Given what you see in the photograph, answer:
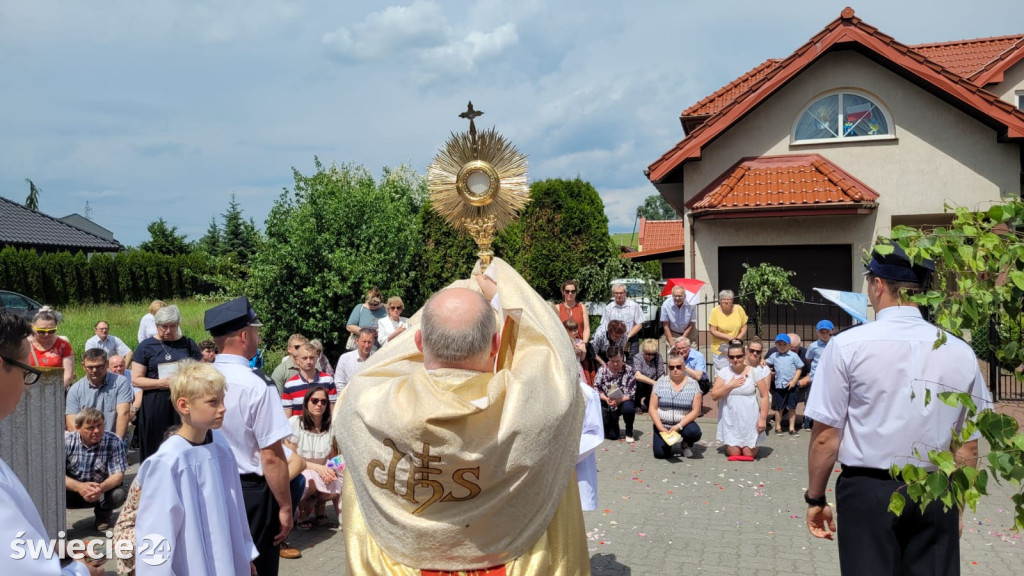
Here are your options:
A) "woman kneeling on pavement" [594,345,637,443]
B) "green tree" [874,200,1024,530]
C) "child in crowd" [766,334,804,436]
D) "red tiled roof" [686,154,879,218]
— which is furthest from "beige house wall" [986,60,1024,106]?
"green tree" [874,200,1024,530]

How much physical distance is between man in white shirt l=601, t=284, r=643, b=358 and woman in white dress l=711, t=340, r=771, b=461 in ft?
8.63

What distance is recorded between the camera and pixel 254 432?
4062 mm

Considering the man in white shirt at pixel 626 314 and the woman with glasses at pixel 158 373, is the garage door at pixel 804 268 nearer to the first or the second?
the man in white shirt at pixel 626 314

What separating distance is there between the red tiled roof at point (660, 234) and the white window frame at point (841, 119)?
26.9 metres

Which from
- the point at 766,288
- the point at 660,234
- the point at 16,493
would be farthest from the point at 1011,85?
the point at 660,234

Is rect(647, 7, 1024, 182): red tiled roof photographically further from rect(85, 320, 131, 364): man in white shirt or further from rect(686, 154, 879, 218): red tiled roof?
rect(85, 320, 131, 364): man in white shirt

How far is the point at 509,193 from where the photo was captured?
455cm

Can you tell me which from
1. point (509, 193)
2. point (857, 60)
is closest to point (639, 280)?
point (857, 60)

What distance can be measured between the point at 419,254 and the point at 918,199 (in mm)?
10382

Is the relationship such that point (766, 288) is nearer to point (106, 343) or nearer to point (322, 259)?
point (322, 259)

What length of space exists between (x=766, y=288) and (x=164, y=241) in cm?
4930

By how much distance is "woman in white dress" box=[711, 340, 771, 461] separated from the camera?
939 centimetres

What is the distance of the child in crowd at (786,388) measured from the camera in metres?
10.8

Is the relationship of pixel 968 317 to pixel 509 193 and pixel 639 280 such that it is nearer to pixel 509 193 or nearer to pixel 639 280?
pixel 509 193
